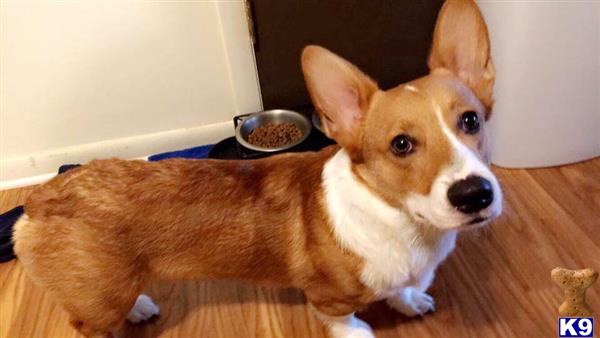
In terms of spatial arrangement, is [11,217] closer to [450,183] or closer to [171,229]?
[171,229]

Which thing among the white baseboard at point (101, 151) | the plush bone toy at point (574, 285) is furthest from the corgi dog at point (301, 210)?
the white baseboard at point (101, 151)

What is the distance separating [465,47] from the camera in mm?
1293

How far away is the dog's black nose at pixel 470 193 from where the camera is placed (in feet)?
3.43

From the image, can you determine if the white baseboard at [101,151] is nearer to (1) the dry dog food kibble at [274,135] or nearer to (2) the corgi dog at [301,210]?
(1) the dry dog food kibble at [274,135]

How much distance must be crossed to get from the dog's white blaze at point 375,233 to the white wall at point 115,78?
1.15m

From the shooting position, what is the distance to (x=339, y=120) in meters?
1.28

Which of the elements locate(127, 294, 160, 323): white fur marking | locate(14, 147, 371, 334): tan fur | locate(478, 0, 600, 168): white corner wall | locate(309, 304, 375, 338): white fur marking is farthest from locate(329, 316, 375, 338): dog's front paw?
locate(478, 0, 600, 168): white corner wall

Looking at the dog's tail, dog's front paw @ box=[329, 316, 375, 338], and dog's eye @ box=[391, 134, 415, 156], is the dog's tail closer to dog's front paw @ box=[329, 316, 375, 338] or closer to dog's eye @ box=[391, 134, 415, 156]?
dog's front paw @ box=[329, 316, 375, 338]

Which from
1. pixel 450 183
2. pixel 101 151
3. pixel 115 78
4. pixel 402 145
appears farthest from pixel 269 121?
pixel 450 183

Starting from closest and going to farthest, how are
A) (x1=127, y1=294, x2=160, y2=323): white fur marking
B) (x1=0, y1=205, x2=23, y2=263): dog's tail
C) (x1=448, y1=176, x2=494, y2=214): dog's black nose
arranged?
(x1=448, y1=176, x2=494, y2=214): dog's black nose < (x1=127, y1=294, x2=160, y2=323): white fur marking < (x1=0, y1=205, x2=23, y2=263): dog's tail

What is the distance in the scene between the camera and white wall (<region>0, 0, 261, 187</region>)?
214cm

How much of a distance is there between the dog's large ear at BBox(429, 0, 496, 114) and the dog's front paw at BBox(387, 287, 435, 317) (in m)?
0.66

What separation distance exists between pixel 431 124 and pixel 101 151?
184cm

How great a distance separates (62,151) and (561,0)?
2.23 meters
